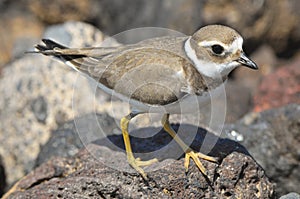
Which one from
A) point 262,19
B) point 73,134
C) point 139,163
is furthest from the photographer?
point 262,19

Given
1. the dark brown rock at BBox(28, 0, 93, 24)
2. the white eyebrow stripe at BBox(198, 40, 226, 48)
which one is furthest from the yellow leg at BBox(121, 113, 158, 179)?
the dark brown rock at BBox(28, 0, 93, 24)

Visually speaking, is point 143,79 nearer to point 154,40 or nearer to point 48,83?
point 154,40

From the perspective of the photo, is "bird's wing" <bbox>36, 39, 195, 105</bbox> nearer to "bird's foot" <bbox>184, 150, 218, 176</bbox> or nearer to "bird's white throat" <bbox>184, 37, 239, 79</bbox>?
"bird's white throat" <bbox>184, 37, 239, 79</bbox>

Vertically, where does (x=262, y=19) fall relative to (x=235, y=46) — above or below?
above

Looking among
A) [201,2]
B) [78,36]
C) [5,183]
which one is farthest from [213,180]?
[201,2]

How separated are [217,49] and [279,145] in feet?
9.28

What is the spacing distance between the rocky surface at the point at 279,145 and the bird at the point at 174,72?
200 cm

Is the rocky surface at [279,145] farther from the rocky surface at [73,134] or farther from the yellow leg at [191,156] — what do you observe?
the rocky surface at [73,134]

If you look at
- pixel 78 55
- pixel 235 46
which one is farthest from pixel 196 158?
pixel 78 55

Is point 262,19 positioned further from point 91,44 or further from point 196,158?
point 196,158

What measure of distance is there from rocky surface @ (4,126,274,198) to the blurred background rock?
212cm

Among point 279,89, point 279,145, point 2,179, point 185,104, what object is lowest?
point 2,179

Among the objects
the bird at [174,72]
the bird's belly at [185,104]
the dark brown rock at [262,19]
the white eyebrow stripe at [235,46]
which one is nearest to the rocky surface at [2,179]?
the bird at [174,72]

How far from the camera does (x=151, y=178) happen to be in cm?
686
